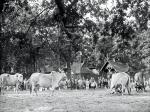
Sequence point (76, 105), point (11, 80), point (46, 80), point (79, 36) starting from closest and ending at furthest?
point (76, 105), point (46, 80), point (79, 36), point (11, 80)

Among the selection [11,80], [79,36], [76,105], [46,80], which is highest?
[79,36]

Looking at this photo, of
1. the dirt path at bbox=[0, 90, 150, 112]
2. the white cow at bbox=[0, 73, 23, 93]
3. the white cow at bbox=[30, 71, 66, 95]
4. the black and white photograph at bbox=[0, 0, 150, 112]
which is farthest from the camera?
the white cow at bbox=[0, 73, 23, 93]

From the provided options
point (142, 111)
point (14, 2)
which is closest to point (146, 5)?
point (14, 2)

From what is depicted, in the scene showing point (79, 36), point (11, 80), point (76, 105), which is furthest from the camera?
point (11, 80)

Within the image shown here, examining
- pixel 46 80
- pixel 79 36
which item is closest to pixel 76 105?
pixel 46 80

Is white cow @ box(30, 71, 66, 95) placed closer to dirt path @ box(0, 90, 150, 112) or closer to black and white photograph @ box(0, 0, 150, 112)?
black and white photograph @ box(0, 0, 150, 112)

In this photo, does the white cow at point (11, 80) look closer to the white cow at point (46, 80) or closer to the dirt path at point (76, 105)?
the white cow at point (46, 80)

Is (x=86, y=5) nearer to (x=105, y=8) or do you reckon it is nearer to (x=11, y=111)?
(x=105, y=8)

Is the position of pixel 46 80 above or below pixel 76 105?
above

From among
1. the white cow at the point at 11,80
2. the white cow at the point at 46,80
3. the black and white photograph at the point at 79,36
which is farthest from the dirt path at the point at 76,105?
the white cow at the point at 11,80

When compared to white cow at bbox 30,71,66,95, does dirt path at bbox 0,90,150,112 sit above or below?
below

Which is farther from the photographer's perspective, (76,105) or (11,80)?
(11,80)

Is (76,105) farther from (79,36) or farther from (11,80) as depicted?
(11,80)

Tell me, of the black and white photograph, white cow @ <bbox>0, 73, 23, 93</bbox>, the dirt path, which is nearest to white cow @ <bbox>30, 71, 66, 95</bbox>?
the black and white photograph
